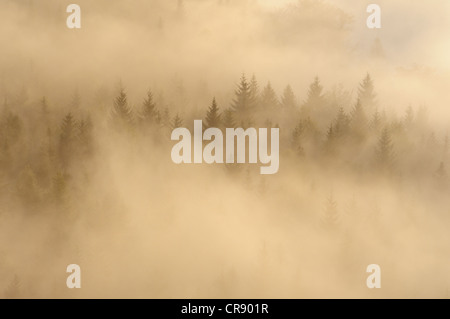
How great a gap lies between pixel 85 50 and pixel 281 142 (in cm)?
977

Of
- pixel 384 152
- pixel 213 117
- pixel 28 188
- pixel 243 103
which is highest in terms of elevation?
pixel 243 103

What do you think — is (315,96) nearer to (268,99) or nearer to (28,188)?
(268,99)

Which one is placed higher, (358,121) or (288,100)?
(288,100)

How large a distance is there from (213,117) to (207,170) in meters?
2.25

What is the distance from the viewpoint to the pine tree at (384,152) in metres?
17.4

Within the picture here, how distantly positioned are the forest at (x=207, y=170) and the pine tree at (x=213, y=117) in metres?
0.07

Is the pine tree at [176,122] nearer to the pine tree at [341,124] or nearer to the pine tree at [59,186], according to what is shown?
the pine tree at [59,186]

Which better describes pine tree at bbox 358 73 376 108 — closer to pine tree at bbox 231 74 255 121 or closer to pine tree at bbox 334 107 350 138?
pine tree at bbox 334 107 350 138

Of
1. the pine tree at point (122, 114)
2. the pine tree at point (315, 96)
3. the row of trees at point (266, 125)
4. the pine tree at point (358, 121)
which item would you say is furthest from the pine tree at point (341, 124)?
the pine tree at point (122, 114)

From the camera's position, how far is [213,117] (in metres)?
16.3

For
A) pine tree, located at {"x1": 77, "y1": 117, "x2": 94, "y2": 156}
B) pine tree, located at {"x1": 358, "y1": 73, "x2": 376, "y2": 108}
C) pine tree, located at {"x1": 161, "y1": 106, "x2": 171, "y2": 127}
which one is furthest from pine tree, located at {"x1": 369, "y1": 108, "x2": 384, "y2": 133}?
pine tree, located at {"x1": 77, "y1": 117, "x2": 94, "y2": 156}

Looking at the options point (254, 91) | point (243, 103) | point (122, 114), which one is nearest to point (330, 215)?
point (243, 103)

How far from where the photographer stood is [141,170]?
16.3 meters
